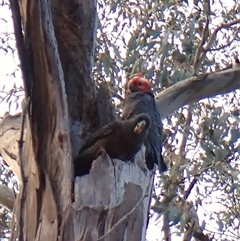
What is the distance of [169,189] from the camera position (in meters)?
3.52

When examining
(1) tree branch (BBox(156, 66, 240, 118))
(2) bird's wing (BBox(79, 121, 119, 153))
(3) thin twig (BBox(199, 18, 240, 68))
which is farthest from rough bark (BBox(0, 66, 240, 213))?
(3) thin twig (BBox(199, 18, 240, 68))

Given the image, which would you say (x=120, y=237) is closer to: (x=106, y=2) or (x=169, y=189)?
(x=169, y=189)

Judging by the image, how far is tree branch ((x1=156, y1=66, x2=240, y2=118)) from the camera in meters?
2.78

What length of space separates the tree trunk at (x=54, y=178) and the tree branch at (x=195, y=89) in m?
0.75

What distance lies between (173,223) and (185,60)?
93cm

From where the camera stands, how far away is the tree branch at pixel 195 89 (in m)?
2.78

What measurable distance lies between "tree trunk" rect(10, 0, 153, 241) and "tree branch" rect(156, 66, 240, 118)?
0.75 meters

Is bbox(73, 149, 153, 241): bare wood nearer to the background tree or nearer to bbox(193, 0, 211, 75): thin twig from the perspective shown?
the background tree

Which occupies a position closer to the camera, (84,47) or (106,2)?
(84,47)

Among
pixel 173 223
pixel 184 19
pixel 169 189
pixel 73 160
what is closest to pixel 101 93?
pixel 73 160

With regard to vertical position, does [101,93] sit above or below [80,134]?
above

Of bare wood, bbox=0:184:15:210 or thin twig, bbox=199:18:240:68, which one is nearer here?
bare wood, bbox=0:184:15:210

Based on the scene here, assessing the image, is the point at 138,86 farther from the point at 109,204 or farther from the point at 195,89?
the point at 109,204

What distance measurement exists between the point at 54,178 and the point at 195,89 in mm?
1024
